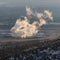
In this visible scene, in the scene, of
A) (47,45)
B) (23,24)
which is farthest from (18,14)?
(47,45)

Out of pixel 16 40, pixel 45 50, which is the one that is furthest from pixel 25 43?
pixel 45 50

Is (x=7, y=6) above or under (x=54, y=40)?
above

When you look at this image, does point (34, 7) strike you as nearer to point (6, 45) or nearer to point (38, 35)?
point (38, 35)

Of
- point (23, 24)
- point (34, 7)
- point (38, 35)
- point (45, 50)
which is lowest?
point (45, 50)

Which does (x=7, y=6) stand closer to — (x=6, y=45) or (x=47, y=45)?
(x=6, y=45)

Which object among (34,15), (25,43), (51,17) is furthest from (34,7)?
(25,43)

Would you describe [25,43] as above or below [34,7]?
below
